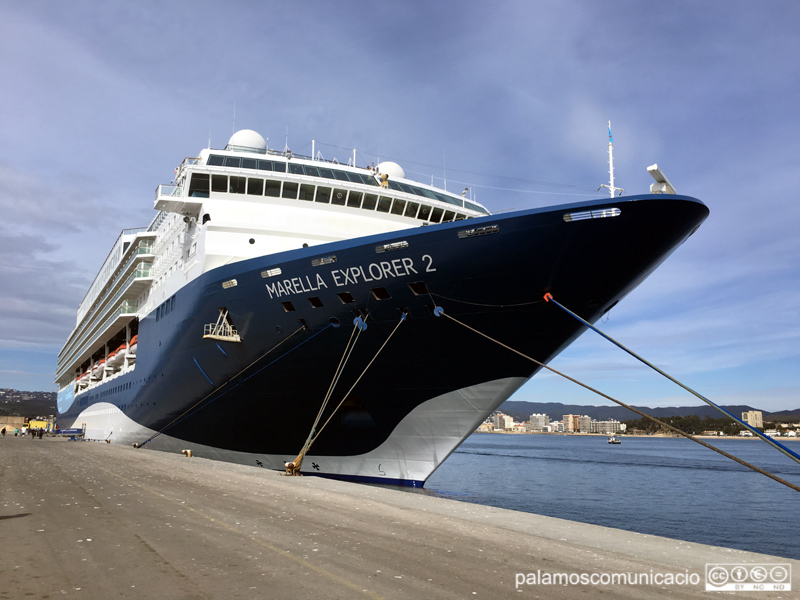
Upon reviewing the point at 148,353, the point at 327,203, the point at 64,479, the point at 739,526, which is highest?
the point at 327,203

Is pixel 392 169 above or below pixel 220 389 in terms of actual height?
above

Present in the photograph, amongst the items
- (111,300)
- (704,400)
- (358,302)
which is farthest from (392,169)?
(111,300)

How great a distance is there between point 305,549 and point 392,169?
17.0m

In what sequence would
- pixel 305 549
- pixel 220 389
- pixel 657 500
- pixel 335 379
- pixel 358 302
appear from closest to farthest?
pixel 305 549 < pixel 358 302 < pixel 335 379 < pixel 220 389 < pixel 657 500

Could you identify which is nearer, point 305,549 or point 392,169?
point 305,549

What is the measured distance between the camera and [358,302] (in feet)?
45.2

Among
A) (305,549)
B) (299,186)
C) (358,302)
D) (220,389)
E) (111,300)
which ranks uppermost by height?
(299,186)

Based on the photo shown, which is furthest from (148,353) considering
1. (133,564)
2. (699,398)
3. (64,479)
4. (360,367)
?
(699,398)

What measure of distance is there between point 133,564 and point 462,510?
558 cm

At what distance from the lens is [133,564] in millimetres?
5961

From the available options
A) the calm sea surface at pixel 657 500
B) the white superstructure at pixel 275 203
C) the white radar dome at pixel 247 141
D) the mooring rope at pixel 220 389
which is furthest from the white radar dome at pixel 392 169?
the calm sea surface at pixel 657 500

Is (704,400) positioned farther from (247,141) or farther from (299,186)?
(247,141)

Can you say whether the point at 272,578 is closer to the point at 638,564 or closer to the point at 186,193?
the point at 638,564

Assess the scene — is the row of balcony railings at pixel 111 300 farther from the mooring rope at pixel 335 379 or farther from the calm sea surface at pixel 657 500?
the mooring rope at pixel 335 379
